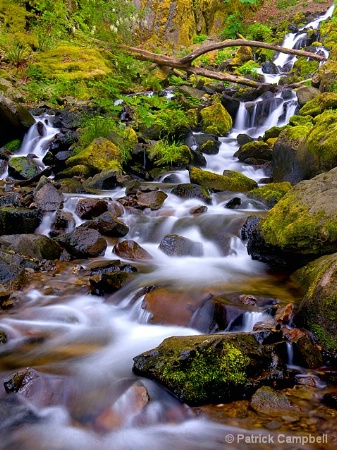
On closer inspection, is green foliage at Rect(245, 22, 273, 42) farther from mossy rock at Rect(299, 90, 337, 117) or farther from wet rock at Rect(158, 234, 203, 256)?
wet rock at Rect(158, 234, 203, 256)

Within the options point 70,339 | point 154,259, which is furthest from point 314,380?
point 154,259

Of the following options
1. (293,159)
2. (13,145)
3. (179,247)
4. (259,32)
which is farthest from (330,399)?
(259,32)

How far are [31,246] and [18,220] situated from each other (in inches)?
A: 31.3

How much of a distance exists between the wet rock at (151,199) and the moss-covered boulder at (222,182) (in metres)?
0.95

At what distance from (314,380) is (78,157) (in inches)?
271

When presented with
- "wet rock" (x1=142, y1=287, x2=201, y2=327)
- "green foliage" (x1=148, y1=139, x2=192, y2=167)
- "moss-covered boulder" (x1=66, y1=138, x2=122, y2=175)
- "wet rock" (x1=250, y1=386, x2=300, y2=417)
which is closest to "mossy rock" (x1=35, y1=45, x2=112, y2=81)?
"moss-covered boulder" (x1=66, y1=138, x2=122, y2=175)

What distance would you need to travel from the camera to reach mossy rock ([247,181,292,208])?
270 inches

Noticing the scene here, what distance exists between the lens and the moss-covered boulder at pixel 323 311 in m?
3.05

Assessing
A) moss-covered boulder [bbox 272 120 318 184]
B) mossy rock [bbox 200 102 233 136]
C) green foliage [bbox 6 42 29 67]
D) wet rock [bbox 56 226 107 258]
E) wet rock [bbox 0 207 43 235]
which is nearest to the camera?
wet rock [bbox 56 226 107 258]

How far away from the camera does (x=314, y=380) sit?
2.81 meters

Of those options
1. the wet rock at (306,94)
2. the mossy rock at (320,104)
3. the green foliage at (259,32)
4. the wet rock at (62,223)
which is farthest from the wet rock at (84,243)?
the green foliage at (259,32)

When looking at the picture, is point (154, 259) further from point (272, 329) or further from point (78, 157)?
point (78, 157)

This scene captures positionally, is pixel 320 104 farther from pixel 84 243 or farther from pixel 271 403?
pixel 271 403

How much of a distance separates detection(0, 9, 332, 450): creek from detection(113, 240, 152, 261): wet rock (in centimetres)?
11
